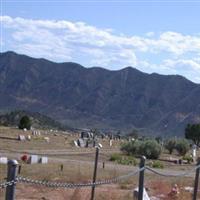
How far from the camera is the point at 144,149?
2197 inches

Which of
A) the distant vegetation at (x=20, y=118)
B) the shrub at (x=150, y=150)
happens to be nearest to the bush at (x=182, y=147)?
the shrub at (x=150, y=150)

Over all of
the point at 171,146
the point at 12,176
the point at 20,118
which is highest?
the point at 20,118

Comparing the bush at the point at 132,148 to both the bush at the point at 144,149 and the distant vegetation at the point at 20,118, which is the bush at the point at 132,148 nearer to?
the bush at the point at 144,149

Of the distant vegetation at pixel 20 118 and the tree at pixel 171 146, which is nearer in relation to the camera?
the tree at pixel 171 146

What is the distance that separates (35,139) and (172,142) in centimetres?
1408

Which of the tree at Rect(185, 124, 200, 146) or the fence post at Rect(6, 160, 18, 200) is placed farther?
the tree at Rect(185, 124, 200, 146)

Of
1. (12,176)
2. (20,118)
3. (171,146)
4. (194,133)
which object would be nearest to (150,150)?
(171,146)

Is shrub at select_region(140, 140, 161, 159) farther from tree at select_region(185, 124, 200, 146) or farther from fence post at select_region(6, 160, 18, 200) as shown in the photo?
fence post at select_region(6, 160, 18, 200)

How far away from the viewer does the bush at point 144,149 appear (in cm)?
→ 5453

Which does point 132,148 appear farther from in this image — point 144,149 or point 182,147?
point 182,147

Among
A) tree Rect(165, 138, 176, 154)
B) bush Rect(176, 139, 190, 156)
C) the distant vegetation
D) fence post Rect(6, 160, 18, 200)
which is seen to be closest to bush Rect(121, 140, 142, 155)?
bush Rect(176, 139, 190, 156)

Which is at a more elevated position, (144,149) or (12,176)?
(12,176)

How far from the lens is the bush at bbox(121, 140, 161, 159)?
54531mm

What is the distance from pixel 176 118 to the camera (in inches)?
7397
